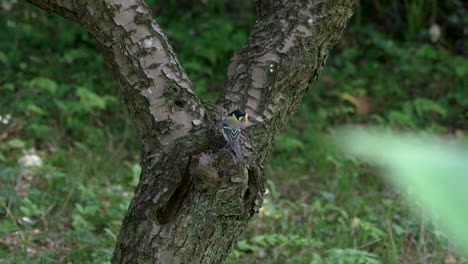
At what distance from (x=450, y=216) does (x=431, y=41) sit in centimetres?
702

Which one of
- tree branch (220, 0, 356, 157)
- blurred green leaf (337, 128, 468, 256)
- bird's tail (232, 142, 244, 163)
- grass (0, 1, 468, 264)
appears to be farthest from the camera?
grass (0, 1, 468, 264)

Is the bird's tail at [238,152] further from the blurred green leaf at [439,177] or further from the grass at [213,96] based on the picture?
the blurred green leaf at [439,177]

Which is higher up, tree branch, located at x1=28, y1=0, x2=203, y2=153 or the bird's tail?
tree branch, located at x1=28, y1=0, x2=203, y2=153

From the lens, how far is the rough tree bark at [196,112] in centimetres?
177

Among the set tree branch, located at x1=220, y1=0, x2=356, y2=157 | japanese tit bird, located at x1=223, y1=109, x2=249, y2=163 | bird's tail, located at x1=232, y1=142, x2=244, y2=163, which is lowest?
bird's tail, located at x1=232, y1=142, x2=244, y2=163

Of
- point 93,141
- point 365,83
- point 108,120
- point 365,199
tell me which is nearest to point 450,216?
point 365,199

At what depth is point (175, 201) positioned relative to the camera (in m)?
1.81

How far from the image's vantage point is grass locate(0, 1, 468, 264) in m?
3.17

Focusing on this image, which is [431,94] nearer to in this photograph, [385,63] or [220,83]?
[385,63]

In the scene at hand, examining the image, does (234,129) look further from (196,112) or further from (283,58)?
(283,58)

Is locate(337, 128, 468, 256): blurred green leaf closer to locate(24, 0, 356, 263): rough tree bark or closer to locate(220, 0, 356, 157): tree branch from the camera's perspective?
locate(24, 0, 356, 263): rough tree bark

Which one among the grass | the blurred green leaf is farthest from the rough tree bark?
the blurred green leaf

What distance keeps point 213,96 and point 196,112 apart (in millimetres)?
3445

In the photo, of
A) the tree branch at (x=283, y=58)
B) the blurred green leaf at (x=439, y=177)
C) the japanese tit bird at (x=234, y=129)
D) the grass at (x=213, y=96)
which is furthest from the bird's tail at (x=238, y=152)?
the blurred green leaf at (x=439, y=177)
